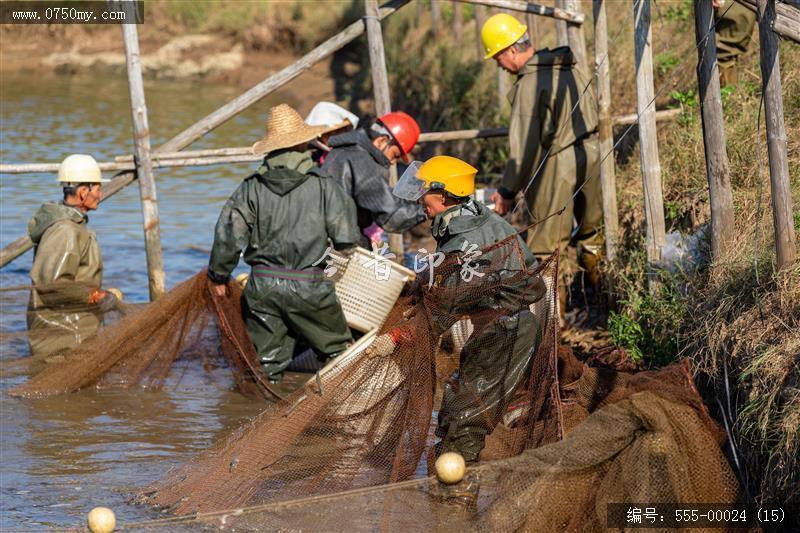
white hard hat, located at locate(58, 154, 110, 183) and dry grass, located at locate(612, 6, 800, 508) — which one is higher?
white hard hat, located at locate(58, 154, 110, 183)

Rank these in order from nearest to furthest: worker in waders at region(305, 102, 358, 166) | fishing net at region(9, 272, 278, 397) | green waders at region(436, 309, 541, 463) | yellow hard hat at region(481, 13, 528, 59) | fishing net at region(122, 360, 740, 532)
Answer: fishing net at region(122, 360, 740, 532), green waders at region(436, 309, 541, 463), fishing net at region(9, 272, 278, 397), yellow hard hat at region(481, 13, 528, 59), worker in waders at region(305, 102, 358, 166)

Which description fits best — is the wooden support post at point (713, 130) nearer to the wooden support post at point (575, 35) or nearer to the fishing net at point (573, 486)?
the fishing net at point (573, 486)

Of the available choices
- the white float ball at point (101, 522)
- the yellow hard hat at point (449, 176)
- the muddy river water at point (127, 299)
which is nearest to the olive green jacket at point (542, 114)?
the muddy river water at point (127, 299)

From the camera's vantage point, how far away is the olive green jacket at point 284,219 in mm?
7242

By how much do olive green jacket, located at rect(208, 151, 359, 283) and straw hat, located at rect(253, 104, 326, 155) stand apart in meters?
0.09

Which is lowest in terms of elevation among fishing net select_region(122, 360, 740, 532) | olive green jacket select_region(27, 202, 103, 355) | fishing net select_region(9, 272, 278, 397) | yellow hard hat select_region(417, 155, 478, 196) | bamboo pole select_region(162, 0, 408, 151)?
fishing net select_region(122, 360, 740, 532)

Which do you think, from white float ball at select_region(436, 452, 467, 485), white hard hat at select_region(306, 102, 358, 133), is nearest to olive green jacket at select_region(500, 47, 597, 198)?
white hard hat at select_region(306, 102, 358, 133)

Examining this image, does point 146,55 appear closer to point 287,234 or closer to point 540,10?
point 540,10

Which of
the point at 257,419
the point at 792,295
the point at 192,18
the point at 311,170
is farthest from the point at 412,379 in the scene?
the point at 192,18

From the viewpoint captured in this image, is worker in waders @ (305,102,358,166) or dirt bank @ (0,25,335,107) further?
dirt bank @ (0,25,335,107)

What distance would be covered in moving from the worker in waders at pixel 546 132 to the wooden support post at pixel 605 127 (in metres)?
0.28

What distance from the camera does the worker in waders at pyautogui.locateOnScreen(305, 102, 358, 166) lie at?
842 cm

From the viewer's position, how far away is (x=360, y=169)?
791cm

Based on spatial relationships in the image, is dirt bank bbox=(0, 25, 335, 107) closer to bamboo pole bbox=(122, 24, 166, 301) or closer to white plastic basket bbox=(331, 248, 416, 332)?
bamboo pole bbox=(122, 24, 166, 301)
